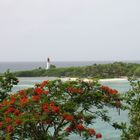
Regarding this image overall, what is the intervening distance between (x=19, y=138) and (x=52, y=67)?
168855 millimetres

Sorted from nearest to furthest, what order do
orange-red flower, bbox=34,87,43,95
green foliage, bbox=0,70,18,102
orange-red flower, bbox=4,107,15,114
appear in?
orange-red flower, bbox=4,107,15,114
orange-red flower, bbox=34,87,43,95
green foliage, bbox=0,70,18,102

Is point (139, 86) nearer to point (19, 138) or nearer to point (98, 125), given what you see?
point (19, 138)

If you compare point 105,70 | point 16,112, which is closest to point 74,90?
point 16,112

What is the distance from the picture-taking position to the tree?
18688 millimetres

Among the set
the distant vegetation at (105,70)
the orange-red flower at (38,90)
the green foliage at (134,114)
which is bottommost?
the distant vegetation at (105,70)

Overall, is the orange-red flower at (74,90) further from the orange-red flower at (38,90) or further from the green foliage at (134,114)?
the green foliage at (134,114)

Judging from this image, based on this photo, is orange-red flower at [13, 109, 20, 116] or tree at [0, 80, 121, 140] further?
orange-red flower at [13, 109, 20, 116]

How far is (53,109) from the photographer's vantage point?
60.5 ft

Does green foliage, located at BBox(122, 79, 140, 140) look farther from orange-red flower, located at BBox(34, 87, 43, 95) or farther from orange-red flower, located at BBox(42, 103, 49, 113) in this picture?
orange-red flower, located at BBox(34, 87, 43, 95)

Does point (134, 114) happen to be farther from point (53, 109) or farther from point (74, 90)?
point (53, 109)

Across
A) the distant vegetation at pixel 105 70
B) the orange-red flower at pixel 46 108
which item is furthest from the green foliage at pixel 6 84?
the distant vegetation at pixel 105 70

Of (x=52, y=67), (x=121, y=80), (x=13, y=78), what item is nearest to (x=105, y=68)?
(x=121, y=80)

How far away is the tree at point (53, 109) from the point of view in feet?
61.3

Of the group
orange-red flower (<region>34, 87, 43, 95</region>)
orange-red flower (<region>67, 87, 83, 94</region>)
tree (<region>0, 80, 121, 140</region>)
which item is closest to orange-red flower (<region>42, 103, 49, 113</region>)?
tree (<region>0, 80, 121, 140</region>)
